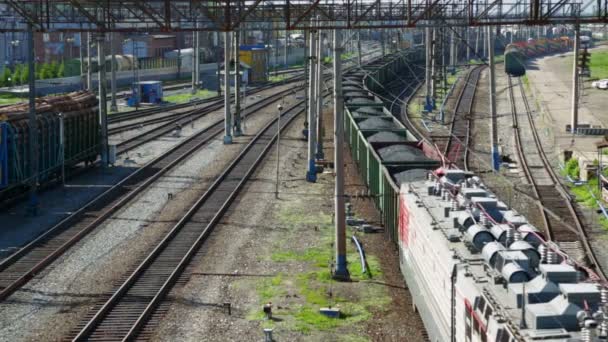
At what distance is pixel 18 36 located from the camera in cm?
12875

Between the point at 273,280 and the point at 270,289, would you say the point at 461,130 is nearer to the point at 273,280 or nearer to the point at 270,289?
the point at 273,280

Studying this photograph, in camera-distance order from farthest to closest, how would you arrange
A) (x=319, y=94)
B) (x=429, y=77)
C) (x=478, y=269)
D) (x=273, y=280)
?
1. (x=429, y=77)
2. (x=319, y=94)
3. (x=273, y=280)
4. (x=478, y=269)

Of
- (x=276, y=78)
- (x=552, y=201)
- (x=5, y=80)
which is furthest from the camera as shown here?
(x=276, y=78)

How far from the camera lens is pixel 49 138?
130ft

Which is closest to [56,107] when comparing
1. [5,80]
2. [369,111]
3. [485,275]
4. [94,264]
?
[94,264]

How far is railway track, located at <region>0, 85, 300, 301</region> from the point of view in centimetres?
2681

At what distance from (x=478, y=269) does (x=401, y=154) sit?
16.4 meters

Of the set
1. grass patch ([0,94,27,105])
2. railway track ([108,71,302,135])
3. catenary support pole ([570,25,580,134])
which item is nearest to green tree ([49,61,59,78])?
grass patch ([0,94,27,105])

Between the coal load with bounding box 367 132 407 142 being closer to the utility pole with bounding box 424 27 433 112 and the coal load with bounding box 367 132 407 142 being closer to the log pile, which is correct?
the log pile

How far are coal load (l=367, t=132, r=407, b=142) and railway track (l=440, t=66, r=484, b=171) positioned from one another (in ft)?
8.43

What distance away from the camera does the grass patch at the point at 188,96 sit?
8488cm

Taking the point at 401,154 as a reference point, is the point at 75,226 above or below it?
below

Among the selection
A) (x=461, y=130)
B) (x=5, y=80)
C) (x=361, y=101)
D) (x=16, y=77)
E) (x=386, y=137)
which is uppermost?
(x=16, y=77)

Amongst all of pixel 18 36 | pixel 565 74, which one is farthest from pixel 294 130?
pixel 18 36
